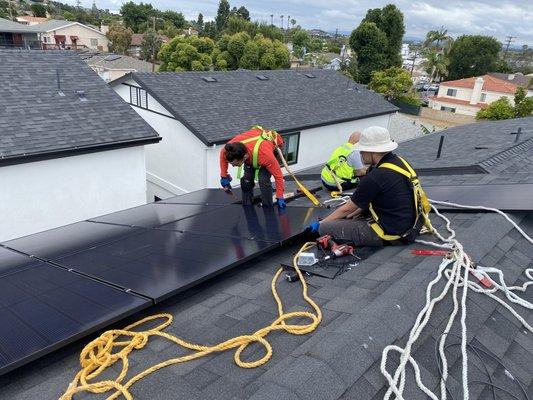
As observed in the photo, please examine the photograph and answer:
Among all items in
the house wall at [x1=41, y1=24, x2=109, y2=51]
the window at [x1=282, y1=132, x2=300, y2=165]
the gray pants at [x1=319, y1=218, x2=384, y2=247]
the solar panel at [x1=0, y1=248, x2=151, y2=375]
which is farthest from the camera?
the house wall at [x1=41, y1=24, x2=109, y2=51]

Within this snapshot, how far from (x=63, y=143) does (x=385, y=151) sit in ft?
33.1

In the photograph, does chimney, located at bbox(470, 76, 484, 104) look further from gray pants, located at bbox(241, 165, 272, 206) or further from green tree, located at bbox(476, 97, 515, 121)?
gray pants, located at bbox(241, 165, 272, 206)

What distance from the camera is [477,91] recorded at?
178ft

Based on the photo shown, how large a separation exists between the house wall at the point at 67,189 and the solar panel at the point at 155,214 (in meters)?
5.43

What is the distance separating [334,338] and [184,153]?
1502cm

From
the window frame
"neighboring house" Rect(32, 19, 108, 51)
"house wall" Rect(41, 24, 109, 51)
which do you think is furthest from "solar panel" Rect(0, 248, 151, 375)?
"house wall" Rect(41, 24, 109, 51)

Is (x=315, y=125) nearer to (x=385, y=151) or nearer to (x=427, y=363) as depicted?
(x=385, y=151)

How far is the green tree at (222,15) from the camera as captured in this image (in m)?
91.8

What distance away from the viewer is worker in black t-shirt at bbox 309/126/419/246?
168 inches

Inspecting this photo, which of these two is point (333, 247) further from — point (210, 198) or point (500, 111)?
point (500, 111)

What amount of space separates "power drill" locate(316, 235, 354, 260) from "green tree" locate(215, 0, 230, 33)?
96315 millimetres

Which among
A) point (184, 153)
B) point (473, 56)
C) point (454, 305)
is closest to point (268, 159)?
point (454, 305)

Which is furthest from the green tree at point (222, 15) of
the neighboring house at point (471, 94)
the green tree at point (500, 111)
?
the green tree at point (500, 111)

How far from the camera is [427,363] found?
2588 millimetres
